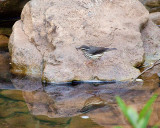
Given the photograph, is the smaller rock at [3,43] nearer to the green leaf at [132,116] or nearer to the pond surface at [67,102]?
the pond surface at [67,102]

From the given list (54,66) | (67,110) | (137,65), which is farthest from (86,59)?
(67,110)

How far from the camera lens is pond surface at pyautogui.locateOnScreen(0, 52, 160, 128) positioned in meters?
4.43

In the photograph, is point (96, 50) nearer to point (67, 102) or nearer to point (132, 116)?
point (67, 102)

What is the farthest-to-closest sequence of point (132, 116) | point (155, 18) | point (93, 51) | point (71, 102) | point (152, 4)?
1. point (152, 4)
2. point (155, 18)
3. point (93, 51)
4. point (71, 102)
5. point (132, 116)

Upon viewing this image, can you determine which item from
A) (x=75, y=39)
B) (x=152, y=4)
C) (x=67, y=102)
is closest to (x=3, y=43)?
(x=75, y=39)

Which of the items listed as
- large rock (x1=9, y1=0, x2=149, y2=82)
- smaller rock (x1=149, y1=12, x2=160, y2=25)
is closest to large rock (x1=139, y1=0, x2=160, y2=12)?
smaller rock (x1=149, y1=12, x2=160, y2=25)

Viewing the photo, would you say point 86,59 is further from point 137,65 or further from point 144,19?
point 144,19

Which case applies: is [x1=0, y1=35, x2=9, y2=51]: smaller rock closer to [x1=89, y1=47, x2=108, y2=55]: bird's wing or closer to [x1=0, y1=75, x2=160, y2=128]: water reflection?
[x1=0, y1=75, x2=160, y2=128]: water reflection

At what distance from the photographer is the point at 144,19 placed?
771 cm

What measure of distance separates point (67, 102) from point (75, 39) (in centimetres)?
195

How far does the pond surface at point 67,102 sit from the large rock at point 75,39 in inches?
14.2

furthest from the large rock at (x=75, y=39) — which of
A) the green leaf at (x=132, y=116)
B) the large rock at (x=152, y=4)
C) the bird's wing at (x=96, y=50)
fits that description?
the large rock at (x=152, y=4)

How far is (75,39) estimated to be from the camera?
6.70 meters

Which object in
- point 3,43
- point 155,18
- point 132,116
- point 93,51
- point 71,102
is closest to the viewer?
point 132,116
